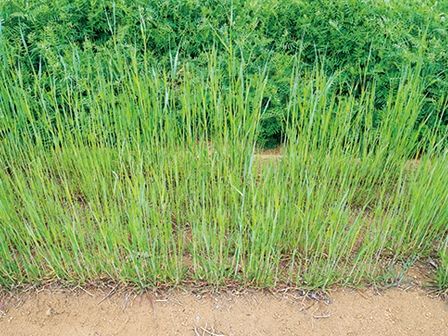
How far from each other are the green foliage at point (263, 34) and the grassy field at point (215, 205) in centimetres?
47

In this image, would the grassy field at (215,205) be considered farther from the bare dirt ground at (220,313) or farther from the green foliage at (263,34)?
the green foliage at (263,34)

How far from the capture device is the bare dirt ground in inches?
85.3

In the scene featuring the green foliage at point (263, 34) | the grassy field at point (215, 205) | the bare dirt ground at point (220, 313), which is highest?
the green foliage at point (263, 34)

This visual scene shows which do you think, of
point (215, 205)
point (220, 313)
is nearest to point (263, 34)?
point (215, 205)

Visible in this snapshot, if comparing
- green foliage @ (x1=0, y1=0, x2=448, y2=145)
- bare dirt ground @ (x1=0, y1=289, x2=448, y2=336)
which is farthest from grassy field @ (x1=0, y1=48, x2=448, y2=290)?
green foliage @ (x1=0, y1=0, x2=448, y2=145)

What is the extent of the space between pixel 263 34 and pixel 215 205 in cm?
131

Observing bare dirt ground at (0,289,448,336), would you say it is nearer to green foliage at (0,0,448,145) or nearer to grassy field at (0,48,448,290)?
grassy field at (0,48,448,290)

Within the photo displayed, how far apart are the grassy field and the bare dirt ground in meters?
0.07

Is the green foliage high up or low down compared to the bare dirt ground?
up

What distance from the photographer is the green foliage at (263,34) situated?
3.05 meters

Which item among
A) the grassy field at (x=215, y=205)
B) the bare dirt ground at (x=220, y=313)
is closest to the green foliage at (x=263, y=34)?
the grassy field at (x=215, y=205)

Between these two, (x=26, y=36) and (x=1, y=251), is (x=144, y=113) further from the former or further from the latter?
(x=26, y=36)

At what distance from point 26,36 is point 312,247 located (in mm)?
2002

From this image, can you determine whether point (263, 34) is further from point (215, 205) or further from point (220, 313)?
point (220, 313)
